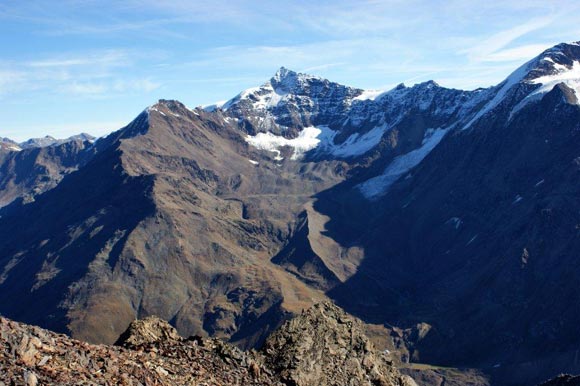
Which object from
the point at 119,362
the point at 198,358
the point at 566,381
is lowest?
the point at 566,381

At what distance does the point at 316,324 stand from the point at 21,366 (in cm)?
2840

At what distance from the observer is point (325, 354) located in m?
53.1

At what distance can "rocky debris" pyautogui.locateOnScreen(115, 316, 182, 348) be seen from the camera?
46125 millimetres

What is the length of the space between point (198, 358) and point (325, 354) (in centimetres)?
1361

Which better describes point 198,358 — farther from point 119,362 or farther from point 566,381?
point 566,381

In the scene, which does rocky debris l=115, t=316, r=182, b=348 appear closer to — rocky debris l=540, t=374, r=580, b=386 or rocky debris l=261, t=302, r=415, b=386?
rocky debris l=261, t=302, r=415, b=386

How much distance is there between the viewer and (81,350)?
3681 centimetres

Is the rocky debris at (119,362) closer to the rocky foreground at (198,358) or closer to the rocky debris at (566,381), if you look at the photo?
the rocky foreground at (198,358)

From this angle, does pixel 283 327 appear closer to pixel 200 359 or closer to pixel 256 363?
pixel 256 363

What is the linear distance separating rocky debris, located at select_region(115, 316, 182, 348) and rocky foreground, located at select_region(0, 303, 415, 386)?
0.07 meters

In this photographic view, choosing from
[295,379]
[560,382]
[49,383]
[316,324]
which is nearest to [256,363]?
[295,379]

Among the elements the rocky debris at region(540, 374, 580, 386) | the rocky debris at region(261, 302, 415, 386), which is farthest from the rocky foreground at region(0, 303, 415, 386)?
the rocky debris at region(540, 374, 580, 386)

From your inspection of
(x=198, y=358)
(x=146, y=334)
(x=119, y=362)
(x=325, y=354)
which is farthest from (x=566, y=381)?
(x=119, y=362)

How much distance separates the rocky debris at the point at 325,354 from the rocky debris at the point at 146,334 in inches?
295
